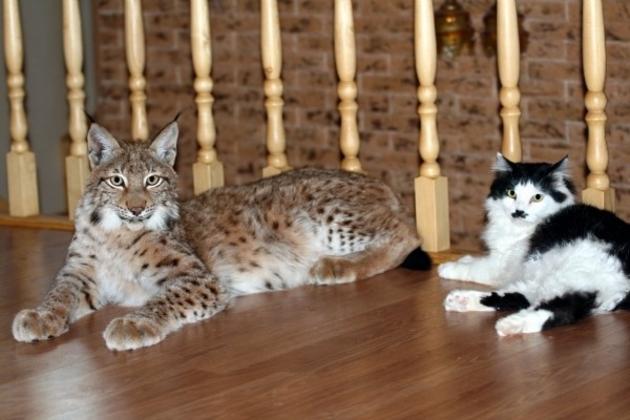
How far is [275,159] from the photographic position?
425cm

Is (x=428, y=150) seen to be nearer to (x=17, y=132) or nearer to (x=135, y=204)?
(x=135, y=204)

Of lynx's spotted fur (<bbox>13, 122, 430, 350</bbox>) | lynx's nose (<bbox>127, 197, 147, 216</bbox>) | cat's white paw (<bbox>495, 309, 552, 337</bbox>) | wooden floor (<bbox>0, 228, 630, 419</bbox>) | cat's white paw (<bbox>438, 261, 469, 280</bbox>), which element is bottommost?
wooden floor (<bbox>0, 228, 630, 419</bbox>)

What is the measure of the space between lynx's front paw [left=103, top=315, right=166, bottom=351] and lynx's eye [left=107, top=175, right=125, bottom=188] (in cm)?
47

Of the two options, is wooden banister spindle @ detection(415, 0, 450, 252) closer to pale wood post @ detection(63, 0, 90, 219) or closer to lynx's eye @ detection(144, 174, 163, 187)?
lynx's eye @ detection(144, 174, 163, 187)

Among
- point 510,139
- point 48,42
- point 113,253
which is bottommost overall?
point 113,253

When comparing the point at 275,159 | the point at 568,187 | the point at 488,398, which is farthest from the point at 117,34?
the point at 488,398

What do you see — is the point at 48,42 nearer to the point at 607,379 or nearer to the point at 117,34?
the point at 117,34

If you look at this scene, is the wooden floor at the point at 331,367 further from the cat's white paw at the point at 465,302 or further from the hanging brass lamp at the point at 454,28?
the hanging brass lamp at the point at 454,28

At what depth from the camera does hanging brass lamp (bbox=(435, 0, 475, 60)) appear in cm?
591

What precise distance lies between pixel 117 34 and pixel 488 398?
4.65 metres

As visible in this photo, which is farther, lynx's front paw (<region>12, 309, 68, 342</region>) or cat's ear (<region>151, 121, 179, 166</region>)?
cat's ear (<region>151, 121, 179, 166</region>)

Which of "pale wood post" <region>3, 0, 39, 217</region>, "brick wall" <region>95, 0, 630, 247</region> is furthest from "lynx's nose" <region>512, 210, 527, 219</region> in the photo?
"brick wall" <region>95, 0, 630, 247</region>

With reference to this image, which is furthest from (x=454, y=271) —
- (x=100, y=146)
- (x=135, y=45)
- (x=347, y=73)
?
(x=135, y=45)

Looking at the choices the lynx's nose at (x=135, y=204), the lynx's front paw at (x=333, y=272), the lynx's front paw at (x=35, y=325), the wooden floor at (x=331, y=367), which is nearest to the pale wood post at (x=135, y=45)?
the lynx's nose at (x=135, y=204)
